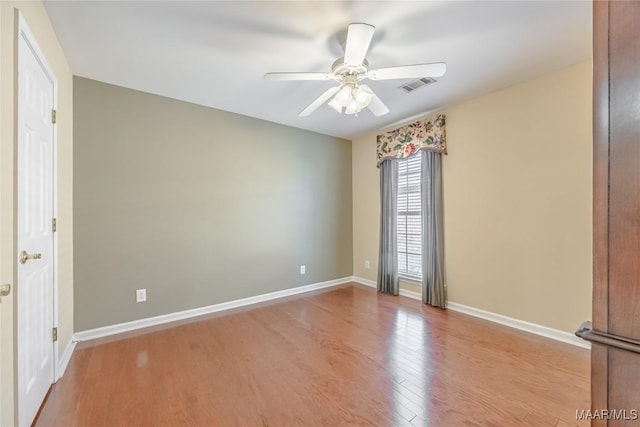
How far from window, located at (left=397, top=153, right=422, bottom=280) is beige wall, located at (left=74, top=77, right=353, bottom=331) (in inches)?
46.7

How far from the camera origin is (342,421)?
158 centimetres

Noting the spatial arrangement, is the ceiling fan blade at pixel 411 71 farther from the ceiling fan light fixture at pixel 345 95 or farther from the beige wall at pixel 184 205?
the beige wall at pixel 184 205

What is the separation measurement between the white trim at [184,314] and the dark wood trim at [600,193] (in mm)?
3356

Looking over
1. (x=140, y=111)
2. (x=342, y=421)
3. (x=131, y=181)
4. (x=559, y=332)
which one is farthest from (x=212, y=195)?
(x=559, y=332)

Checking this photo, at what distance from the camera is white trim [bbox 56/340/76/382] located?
1992mm

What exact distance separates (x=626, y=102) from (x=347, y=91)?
1748mm

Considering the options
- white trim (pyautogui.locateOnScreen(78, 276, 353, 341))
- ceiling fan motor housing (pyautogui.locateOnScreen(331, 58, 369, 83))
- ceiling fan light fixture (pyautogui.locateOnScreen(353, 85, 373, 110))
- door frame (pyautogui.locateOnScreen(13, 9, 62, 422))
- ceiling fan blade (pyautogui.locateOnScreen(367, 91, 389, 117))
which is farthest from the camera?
white trim (pyautogui.locateOnScreen(78, 276, 353, 341))

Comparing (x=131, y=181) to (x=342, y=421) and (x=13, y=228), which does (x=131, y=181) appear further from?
(x=342, y=421)

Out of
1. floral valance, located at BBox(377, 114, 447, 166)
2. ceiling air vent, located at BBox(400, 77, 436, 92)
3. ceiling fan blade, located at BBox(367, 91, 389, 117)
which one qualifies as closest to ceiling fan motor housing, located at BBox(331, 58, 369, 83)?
ceiling fan blade, located at BBox(367, 91, 389, 117)

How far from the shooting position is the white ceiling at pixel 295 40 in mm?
1771

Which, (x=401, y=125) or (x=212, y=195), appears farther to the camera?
(x=401, y=125)

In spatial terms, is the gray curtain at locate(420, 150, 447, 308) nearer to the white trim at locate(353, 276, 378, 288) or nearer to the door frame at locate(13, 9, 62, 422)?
the white trim at locate(353, 276, 378, 288)

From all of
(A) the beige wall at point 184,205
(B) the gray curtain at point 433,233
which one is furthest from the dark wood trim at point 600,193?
(A) the beige wall at point 184,205

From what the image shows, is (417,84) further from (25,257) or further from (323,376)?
(25,257)
